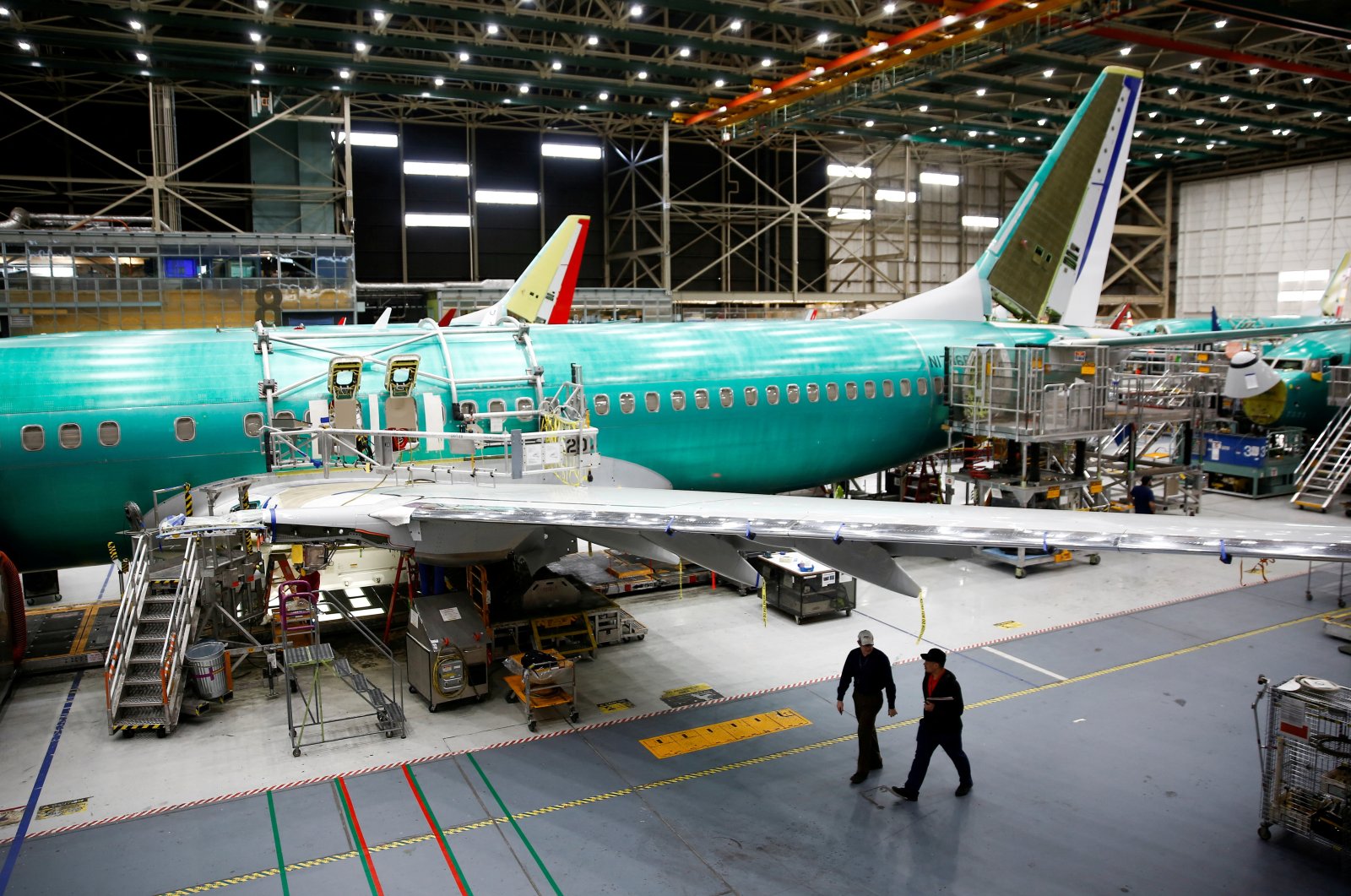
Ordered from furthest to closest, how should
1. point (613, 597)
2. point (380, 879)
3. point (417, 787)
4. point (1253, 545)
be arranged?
point (613, 597)
point (417, 787)
point (380, 879)
point (1253, 545)

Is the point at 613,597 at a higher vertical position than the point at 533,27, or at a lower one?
lower

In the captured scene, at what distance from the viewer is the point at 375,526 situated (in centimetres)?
1143

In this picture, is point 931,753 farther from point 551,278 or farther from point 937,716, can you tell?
point 551,278

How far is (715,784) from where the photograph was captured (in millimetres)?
11031

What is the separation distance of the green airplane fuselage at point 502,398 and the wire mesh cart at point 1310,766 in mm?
10137

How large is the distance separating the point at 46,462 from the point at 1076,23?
31042 mm

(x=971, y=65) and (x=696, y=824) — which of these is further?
(x=971, y=65)

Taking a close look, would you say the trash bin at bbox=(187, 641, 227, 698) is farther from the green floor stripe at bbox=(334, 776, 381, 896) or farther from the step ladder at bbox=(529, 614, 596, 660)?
the step ladder at bbox=(529, 614, 596, 660)

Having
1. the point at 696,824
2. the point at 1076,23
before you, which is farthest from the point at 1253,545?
the point at 1076,23

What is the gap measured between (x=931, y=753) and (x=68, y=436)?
41.8 ft

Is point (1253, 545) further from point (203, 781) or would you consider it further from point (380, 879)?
point (203, 781)

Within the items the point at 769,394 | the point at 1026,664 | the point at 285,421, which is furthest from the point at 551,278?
the point at 1026,664

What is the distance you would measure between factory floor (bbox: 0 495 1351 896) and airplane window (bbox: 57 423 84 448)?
147 inches

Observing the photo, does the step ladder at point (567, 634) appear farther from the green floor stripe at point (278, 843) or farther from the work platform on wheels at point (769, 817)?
the green floor stripe at point (278, 843)
